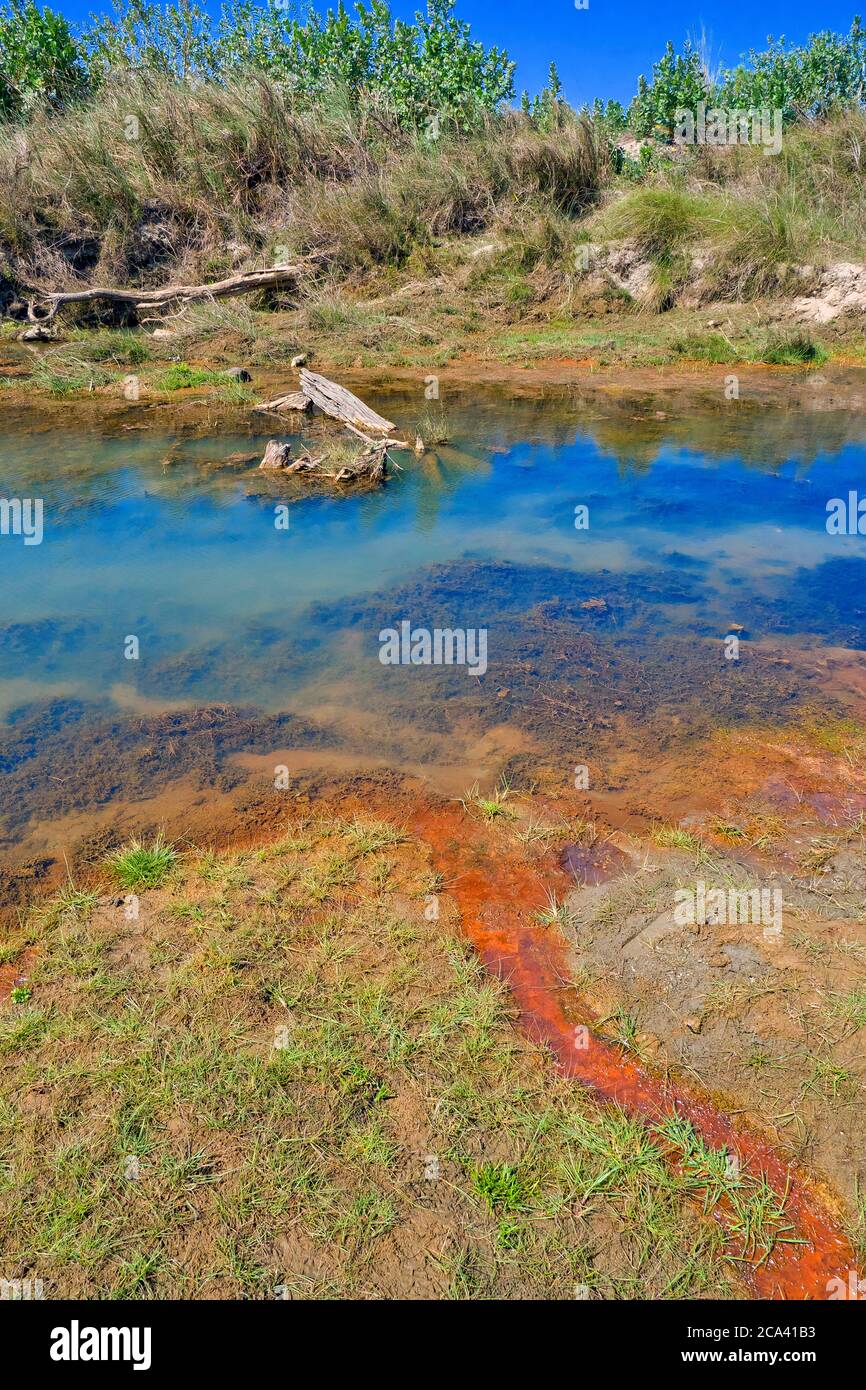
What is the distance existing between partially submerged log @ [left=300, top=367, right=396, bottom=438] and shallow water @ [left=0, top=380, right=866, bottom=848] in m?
0.96

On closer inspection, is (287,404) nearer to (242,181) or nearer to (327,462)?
(327,462)

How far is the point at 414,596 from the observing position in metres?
5.95

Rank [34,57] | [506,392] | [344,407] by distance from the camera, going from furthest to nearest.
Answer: [34,57] → [506,392] → [344,407]

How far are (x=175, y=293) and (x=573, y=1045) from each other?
47.5ft

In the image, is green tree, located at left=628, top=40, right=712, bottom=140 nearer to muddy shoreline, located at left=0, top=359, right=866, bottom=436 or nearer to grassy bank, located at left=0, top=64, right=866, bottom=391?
grassy bank, located at left=0, top=64, right=866, bottom=391

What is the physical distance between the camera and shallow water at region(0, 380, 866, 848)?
179 inches

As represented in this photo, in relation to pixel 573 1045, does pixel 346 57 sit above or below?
above

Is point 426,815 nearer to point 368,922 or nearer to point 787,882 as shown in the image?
point 368,922

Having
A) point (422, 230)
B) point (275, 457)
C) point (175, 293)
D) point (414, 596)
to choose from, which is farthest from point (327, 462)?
point (422, 230)

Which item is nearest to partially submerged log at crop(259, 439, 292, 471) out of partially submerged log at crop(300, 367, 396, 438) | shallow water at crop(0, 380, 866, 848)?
shallow water at crop(0, 380, 866, 848)

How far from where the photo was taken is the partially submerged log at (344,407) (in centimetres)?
941

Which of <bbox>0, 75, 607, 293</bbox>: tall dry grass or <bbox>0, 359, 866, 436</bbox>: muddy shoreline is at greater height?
<bbox>0, 75, 607, 293</bbox>: tall dry grass

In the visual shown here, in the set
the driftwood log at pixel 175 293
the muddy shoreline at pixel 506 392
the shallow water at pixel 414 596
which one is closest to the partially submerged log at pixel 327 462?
the shallow water at pixel 414 596

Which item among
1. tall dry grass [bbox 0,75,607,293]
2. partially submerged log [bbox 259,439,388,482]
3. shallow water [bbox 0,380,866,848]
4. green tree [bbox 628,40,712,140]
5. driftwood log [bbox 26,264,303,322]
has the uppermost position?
green tree [bbox 628,40,712,140]
